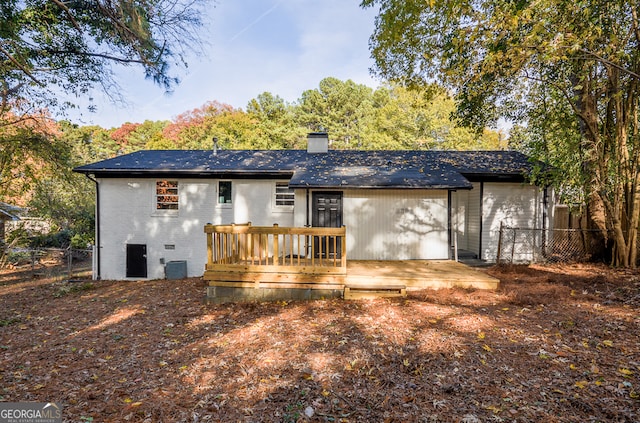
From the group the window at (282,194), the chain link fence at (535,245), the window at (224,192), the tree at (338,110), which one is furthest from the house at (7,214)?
the chain link fence at (535,245)

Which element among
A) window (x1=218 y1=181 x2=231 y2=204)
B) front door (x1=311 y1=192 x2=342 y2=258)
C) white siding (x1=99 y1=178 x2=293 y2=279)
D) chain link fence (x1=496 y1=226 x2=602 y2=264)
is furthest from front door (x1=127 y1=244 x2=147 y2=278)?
chain link fence (x1=496 y1=226 x2=602 y2=264)

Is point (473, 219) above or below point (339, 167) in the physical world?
below

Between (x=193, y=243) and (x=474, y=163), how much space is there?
1004 centimetres

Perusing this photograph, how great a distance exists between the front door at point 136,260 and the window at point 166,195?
4.92 feet

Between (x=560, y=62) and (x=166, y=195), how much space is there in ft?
40.1

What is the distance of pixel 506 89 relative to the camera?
947 cm

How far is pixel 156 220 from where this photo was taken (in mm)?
9852

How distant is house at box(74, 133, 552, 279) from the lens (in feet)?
27.6

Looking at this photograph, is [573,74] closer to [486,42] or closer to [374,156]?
[486,42]

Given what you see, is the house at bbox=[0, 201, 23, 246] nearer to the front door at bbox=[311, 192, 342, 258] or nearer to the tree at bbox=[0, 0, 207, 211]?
the tree at bbox=[0, 0, 207, 211]

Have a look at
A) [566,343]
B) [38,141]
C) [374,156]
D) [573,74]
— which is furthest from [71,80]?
[573,74]

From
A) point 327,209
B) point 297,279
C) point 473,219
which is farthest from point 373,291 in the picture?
point 473,219

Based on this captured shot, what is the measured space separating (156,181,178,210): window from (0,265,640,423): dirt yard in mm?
4143

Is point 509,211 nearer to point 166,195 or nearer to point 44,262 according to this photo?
point 166,195
